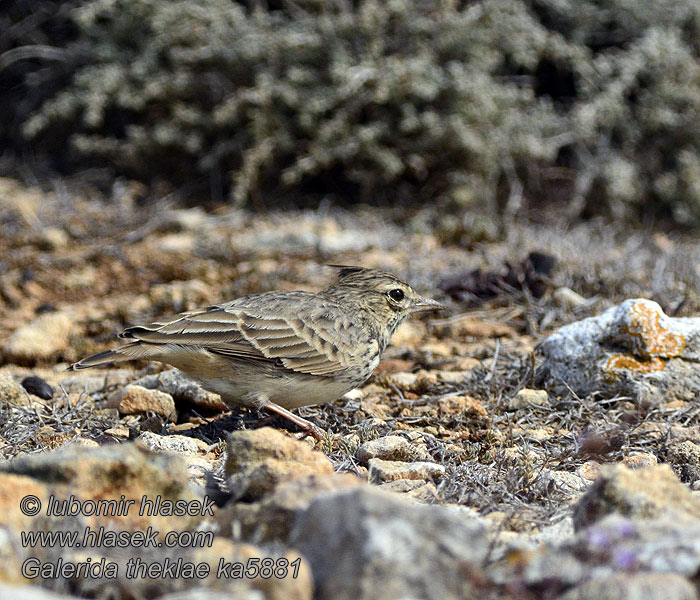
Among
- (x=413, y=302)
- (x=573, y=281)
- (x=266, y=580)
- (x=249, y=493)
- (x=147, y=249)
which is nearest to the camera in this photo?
(x=266, y=580)

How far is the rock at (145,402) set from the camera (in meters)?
4.18

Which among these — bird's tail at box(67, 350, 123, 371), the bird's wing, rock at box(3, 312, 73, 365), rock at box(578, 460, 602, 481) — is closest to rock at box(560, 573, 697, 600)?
rock at box(578, 460, 602, 481)

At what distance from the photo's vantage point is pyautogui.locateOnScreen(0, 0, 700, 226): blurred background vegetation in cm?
844

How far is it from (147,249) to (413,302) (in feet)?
11.3

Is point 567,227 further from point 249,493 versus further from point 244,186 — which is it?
point 249,493

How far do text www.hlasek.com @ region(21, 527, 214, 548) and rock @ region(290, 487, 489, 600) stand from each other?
1.20 feet

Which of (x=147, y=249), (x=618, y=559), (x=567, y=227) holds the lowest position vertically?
(x=567, y=227)

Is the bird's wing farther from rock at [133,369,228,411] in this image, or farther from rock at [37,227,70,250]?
rock at [37,227,70,250]

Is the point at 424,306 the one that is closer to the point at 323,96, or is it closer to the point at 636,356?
the point at 636,356

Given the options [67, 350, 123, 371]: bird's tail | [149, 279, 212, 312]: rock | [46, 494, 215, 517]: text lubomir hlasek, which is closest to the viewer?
[46, 494, 215, 517]: text lubomir hlasek

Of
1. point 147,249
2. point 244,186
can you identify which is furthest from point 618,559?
point 244,186

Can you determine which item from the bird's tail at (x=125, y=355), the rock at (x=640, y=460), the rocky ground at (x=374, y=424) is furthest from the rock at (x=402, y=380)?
the bird's tail at (x=125, y=355)

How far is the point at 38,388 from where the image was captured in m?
4.53

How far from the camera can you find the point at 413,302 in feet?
15.6
